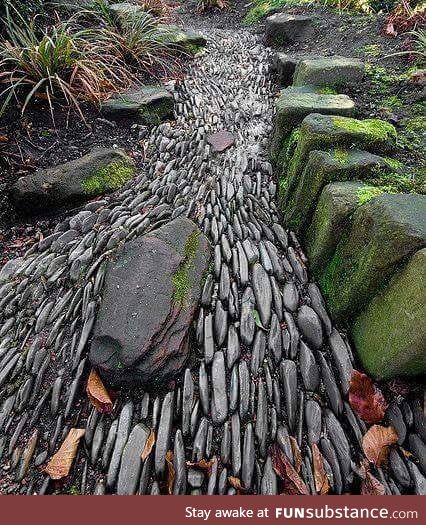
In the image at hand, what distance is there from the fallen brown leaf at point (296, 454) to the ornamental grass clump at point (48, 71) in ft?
8.84

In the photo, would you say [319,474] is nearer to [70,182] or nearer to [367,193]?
[367,193]

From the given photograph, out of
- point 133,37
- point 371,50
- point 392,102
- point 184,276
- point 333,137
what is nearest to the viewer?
point 184,276

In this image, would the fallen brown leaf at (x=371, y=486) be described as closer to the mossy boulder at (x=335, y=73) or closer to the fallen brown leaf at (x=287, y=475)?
the fallen brown leaf at (x=287, y=475)

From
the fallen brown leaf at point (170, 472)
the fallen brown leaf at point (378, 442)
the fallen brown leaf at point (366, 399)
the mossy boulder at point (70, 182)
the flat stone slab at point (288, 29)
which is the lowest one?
the fallen brown leaf at point (170, 472)

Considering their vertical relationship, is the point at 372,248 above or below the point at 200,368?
above

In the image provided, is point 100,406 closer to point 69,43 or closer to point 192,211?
point 192,211

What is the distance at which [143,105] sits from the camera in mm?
3084

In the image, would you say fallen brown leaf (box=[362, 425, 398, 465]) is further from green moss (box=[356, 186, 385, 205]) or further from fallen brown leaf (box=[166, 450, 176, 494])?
green moss (box=[356, 186, 385, 205])

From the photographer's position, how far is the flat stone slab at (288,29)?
4273 millimetres

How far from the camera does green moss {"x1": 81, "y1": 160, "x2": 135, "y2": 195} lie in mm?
2424

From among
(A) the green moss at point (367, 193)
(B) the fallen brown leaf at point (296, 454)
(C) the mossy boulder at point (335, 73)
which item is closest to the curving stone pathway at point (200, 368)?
(B) the fallen brown leaf at point (296, 454)

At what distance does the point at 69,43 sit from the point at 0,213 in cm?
162

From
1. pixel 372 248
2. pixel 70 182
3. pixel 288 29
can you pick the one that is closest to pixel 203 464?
pixel 372 248

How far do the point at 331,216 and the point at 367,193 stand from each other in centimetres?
19
